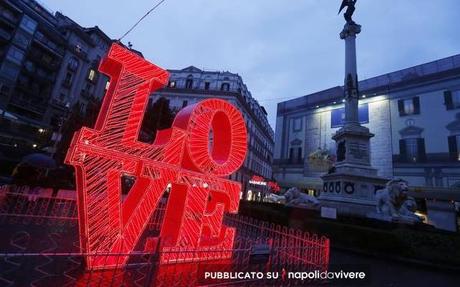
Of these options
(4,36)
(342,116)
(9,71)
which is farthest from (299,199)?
(4,36)

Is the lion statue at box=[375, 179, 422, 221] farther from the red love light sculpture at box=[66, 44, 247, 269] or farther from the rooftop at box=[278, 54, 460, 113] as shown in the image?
the rooftop at box=[278, 54, 460, 113]

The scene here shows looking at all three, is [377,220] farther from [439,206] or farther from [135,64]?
[439,206]

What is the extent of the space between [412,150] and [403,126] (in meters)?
3.00

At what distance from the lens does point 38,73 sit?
3459 cm

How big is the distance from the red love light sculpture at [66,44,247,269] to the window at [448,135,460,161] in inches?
1136

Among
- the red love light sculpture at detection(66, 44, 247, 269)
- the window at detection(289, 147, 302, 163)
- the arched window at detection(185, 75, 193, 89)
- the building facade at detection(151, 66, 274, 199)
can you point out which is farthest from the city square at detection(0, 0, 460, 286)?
the arched window at detection(185, 75, 193, 89)

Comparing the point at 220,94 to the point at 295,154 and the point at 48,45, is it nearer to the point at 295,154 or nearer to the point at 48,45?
the point at 295,154

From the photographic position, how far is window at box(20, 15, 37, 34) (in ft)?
106

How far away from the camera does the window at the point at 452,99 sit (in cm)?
2711

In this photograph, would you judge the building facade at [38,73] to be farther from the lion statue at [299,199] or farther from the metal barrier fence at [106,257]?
the lion statue at [299,199]

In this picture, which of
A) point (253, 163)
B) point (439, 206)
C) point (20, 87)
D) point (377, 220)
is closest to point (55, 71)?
point (20, 87)

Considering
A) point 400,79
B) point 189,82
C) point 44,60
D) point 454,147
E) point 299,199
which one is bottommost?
point 299,199

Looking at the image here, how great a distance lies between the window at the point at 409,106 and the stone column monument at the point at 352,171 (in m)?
16.5

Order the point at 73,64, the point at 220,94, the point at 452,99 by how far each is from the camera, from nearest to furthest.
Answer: the point at 452,99 → the point at 73,64 → the point at 220,94
